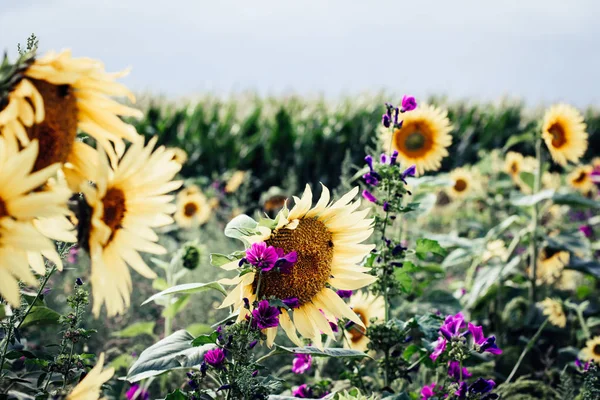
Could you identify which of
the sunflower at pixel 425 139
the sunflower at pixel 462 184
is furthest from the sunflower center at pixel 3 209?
the sunflower at pixel 462 184

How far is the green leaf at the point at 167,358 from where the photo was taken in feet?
4.88

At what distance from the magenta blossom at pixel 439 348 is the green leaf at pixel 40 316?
104 cm

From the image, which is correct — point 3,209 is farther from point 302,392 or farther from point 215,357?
point 302,392

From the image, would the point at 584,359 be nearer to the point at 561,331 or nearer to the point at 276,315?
the point at 561,331

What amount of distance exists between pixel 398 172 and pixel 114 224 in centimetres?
106

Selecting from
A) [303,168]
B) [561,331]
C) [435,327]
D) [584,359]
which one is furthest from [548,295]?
[303,168]

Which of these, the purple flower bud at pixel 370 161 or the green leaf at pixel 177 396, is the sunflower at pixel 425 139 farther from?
the green leaf at pixel 177 396

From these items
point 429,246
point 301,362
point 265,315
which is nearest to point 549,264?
point 429,246

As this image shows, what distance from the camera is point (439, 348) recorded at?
6.09ft

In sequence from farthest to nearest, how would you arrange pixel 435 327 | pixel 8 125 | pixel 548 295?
1. pixel 548 295
2. pixel 435 327
3. pixel 8 125

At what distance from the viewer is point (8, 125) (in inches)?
40.6

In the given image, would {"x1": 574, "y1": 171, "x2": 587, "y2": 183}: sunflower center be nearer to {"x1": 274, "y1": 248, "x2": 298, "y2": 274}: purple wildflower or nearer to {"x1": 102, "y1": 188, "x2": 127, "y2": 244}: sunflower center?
{"x1": 274, "y1": 248, "x2": 298, "y2": 274}: purple wildflower

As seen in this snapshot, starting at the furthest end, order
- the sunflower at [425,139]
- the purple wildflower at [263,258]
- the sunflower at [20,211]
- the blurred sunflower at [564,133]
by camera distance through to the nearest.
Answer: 1. the blurred sunflower at [564,133]
2. the sunflower at [425,139]
3. the purple wildflower at [263,258]
4. the sunflower at [20,211]

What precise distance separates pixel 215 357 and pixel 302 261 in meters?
0.31
